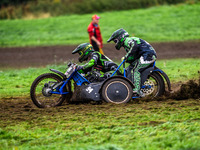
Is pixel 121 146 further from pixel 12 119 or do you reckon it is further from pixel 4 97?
pixel 4 97

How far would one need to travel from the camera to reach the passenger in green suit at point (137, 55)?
9062mm

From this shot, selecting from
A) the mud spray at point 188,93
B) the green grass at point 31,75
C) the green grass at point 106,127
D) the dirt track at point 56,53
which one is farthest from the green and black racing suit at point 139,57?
the dirt track at point 56,53

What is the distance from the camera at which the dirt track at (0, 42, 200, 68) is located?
1722 cm

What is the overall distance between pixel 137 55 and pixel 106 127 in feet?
9.96

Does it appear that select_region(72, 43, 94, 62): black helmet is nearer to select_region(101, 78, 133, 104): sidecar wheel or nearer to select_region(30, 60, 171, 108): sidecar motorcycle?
select_region(30, 60, 171, 108): sidecar motorcycle

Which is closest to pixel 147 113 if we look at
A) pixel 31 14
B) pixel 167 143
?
pixel 167 143

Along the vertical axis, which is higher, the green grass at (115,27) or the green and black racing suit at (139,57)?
the green grass at (115,27)

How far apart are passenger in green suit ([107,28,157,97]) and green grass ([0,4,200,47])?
13354mm

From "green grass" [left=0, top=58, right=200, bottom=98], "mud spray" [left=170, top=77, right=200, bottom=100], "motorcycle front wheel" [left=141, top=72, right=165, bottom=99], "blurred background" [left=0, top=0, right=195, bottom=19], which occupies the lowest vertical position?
"mud spray" [left=170, top=77, right=200, bottom=100]

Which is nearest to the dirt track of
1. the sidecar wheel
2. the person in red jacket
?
the person in red jacket

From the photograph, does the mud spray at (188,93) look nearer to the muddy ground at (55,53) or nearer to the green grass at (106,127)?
the green grass at (106,127)

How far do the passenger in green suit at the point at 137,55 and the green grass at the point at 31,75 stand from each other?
2985mm

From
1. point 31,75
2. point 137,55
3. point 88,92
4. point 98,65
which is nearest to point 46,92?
point 88,92

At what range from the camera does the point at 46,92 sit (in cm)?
895
